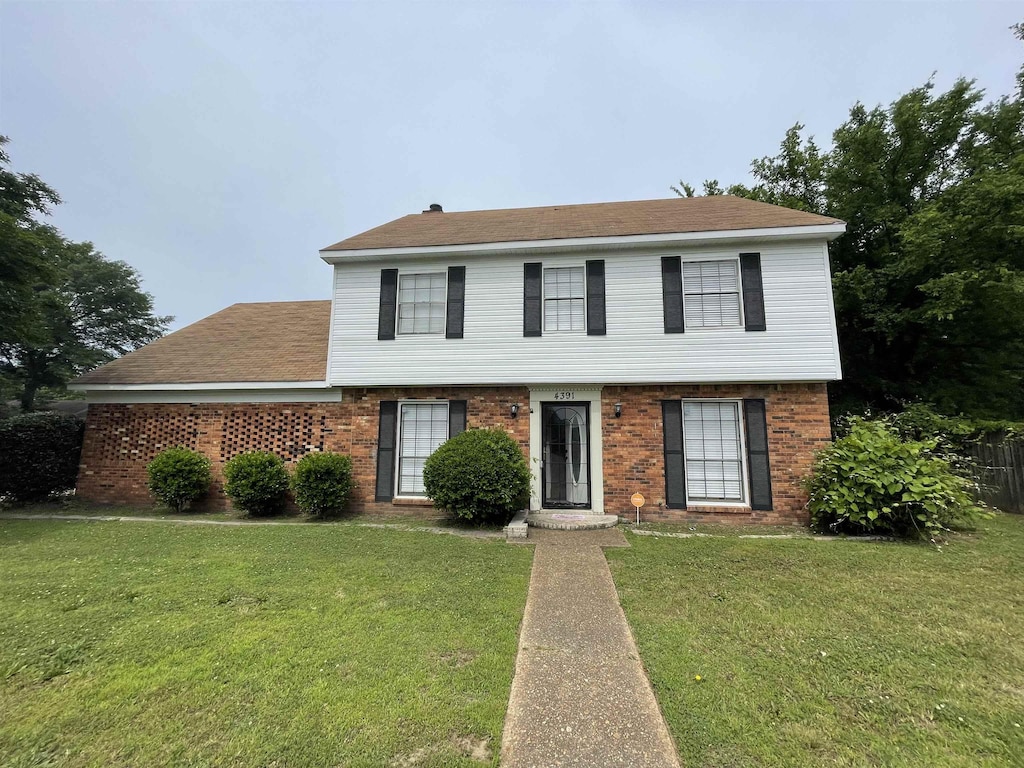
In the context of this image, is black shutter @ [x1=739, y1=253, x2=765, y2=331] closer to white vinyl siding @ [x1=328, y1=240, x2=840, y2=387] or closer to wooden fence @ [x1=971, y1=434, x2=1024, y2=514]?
white vinyl siding @ [x1=328, y1=240, x2=840, y2=387]

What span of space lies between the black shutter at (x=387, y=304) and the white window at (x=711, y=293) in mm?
5869

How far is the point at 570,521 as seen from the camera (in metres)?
7.55

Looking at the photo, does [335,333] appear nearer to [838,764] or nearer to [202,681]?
[202,681]

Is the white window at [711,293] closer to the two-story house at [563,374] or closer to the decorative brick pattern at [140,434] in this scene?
the two-story house at [563,374]

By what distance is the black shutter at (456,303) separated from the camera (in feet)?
28.7

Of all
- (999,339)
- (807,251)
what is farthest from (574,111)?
(999,339)

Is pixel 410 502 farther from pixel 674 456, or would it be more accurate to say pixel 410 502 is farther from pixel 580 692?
pixel 580 692

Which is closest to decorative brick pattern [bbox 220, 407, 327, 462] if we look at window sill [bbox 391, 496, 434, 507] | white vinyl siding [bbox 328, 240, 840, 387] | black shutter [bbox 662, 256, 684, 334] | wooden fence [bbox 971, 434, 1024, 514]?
white vinyl siding [bbox 328, 240, 840, 387]

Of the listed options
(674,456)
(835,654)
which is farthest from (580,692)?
(674,456)

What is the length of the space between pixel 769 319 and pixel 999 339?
9476 mm

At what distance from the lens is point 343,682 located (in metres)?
2.77

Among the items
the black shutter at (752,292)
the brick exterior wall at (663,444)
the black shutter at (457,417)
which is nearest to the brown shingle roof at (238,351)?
the black shutter at (457,417)

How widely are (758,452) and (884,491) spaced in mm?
1825

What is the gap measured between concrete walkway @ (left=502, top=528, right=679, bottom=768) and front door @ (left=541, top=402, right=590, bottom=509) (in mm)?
3925
